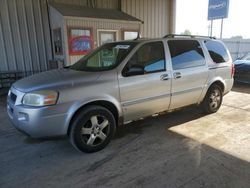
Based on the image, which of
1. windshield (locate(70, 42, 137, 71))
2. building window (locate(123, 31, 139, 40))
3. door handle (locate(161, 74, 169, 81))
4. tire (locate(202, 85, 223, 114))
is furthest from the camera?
building window (locate(123, 31, 139, 40))

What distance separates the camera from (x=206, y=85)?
4.58 metres

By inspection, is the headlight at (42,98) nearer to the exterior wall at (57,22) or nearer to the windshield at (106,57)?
the windshield at (106,57)

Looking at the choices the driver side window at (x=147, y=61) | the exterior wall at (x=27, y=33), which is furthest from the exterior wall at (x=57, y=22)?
the driver side window at (x=147, y=61)

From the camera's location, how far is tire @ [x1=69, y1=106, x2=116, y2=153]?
10.2 ft

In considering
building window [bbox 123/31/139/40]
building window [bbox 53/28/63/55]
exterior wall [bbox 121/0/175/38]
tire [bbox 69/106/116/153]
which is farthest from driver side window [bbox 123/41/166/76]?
exterior wall [bbox 121/0/175/38]

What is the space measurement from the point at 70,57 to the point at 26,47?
6.23 ft

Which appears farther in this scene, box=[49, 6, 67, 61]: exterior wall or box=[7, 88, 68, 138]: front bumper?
box=[49, 6, 67, 61]: exterior wall

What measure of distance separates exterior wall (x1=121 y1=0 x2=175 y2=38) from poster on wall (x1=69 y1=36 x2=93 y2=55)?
127 inches

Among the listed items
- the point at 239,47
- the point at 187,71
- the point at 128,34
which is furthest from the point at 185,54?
the point at 239,47

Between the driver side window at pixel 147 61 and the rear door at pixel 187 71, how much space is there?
0.80 feet

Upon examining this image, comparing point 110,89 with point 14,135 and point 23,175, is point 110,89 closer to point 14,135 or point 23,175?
point 23,175

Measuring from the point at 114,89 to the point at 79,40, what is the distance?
15.8 feet

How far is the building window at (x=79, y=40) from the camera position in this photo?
7391 mm

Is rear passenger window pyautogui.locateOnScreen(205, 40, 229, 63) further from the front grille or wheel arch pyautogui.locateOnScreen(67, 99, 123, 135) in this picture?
the front grille
